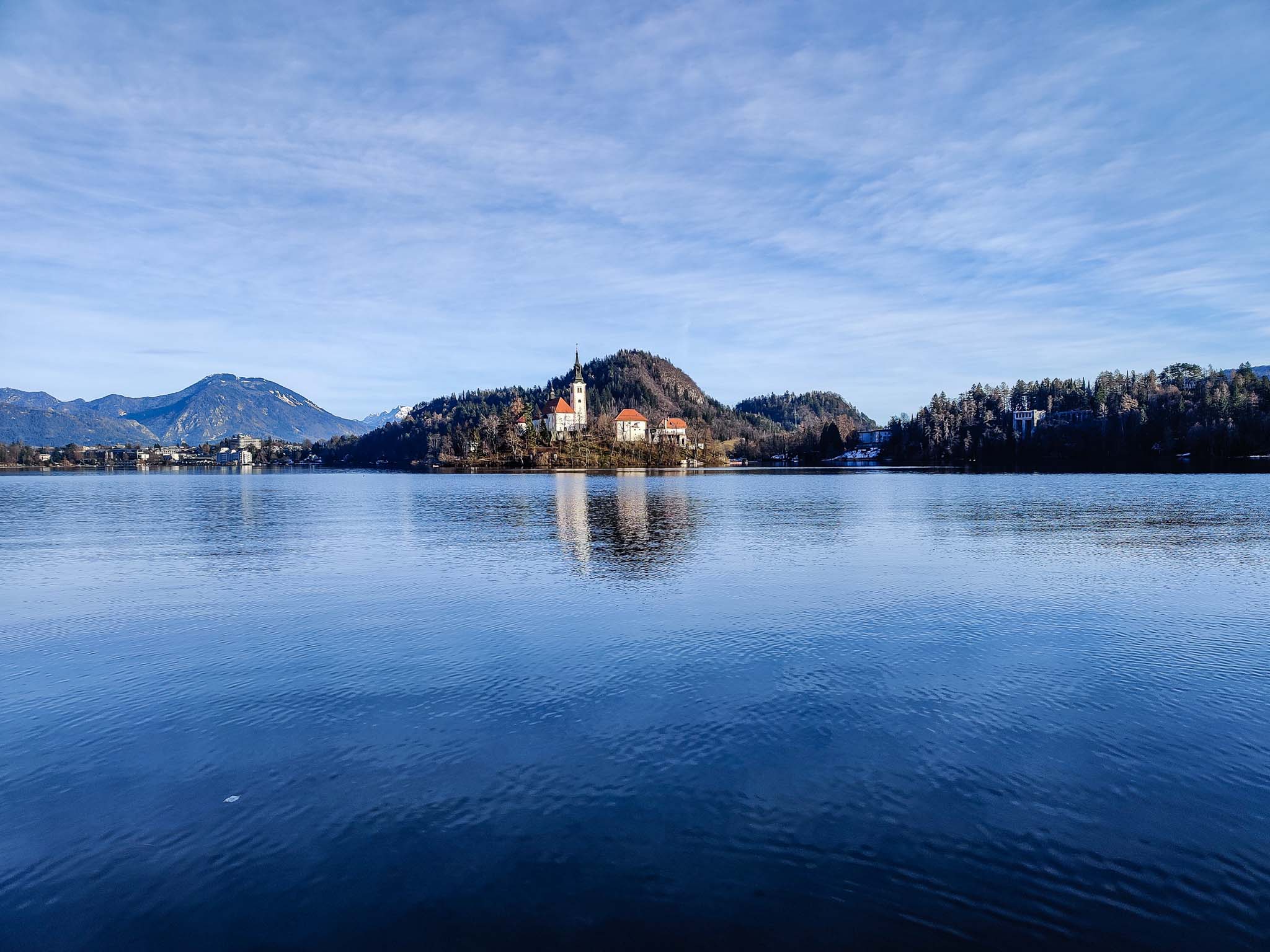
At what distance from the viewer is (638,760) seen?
15539 mm

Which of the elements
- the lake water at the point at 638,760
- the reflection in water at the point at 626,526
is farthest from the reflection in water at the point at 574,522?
the lake water at the point at 638,760

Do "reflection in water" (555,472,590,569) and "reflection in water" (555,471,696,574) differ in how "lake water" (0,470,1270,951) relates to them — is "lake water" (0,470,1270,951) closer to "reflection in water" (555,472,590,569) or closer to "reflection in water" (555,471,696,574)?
"reflection in water" (555,471,696,574)

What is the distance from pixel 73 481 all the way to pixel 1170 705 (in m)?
208

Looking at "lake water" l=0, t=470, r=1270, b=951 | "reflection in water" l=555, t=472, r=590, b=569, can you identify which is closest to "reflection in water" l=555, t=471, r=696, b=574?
"reflection in water" l=555, t=472, r=590, b=569

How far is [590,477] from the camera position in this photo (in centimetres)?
17988

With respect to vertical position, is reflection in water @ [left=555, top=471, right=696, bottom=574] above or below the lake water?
above

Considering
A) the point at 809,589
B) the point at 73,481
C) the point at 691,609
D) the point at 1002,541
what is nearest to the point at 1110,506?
the point at 1002,541

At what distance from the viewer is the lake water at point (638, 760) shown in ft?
34.9

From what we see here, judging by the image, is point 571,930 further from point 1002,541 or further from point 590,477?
point 590,477

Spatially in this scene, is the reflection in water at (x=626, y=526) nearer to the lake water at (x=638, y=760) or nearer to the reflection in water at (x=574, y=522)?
the reflection in water at (x=574, y=522)

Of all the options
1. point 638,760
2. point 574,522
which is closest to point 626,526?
point 574,522

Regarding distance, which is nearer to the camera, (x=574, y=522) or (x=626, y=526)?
(x=626, y=526)

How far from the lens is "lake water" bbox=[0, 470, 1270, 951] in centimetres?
1063

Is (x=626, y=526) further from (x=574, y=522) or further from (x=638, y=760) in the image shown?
(x=638, y=760)
